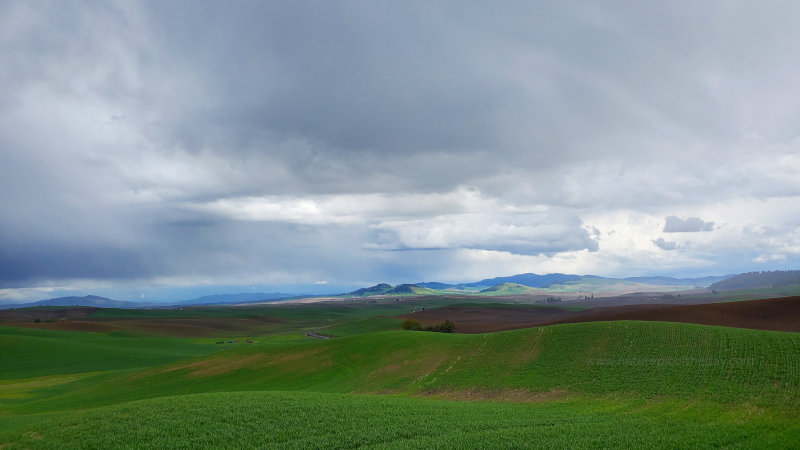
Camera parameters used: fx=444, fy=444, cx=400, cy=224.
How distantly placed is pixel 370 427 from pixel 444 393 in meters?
24.6

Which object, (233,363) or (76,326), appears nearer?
(233,363)

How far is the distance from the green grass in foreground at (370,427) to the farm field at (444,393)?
13 centimetres

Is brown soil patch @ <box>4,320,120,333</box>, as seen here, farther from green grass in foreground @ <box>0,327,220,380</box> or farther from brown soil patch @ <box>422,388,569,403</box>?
brown soil patch @ <box>422,388,569,403</box>

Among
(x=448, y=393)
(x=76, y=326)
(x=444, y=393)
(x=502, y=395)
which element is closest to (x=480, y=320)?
(x=444, y=393)

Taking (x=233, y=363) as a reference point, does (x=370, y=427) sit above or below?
above

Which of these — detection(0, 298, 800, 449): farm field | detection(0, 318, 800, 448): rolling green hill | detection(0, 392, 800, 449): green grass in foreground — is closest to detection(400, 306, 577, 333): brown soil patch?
detection(0, 298, 800, 449): farm field

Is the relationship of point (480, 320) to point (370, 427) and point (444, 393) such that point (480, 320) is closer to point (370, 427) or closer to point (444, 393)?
point (444, 393)

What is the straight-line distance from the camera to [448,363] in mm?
59688

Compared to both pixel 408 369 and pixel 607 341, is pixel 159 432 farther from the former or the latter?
pixel 607 341

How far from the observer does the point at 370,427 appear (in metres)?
26.3

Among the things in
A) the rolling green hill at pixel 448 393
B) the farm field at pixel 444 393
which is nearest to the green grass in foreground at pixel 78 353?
the farm field at pixel 444 393

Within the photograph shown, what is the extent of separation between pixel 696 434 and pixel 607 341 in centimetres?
3088

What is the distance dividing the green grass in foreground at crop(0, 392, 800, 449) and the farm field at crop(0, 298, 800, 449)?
0.13 meters

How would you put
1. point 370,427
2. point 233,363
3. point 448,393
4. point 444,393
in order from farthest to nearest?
1. point 233,363
2. point 444,393
3. point 448,393
4. point 370,427
